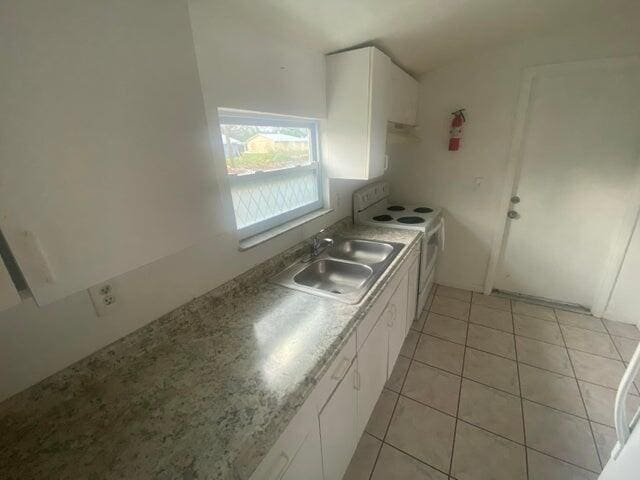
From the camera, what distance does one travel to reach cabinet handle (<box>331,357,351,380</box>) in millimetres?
1012

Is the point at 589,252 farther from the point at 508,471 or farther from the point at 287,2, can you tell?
the point at 287,2

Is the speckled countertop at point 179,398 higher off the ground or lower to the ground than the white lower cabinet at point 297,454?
higher

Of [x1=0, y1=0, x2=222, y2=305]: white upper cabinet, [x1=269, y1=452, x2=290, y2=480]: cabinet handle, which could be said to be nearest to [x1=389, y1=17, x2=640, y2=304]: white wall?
[x1=0, y1=0, x2=222, y2=305]: white upper cabinet

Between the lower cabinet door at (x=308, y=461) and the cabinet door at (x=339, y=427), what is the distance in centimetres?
4

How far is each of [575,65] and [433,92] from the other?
0.99 m

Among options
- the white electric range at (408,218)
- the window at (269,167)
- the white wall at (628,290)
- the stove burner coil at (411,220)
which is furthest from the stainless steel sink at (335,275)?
the white wall at (628,290)

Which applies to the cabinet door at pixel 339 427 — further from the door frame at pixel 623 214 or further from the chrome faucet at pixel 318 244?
the door frame at pixel 623 214

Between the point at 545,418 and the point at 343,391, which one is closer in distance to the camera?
the point at 343,391

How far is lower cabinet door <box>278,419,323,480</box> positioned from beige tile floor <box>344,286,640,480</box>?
0.58 meters

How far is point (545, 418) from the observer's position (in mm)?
1579

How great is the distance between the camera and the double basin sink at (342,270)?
1.36 meters

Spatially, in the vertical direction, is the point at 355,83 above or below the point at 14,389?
above

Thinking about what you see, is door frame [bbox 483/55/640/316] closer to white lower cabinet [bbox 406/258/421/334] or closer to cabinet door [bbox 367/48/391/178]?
white lower cabinet [bbox 406/258/421/334]

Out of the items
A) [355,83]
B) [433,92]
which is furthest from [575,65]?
[355,83]
